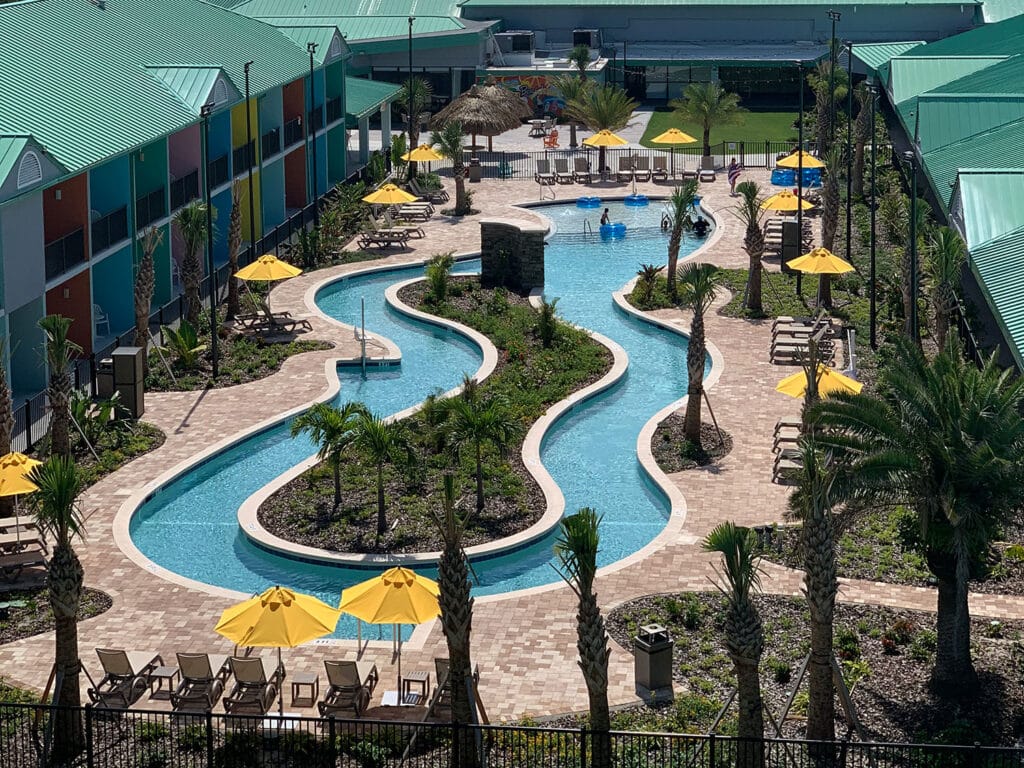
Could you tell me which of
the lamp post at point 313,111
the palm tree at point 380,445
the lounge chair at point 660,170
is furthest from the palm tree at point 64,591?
the lounge chair at point 660,170

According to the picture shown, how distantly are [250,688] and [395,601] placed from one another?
7.46 feet

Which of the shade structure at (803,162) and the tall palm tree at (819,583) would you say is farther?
the shade structure at (803,162)

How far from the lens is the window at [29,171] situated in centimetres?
3591

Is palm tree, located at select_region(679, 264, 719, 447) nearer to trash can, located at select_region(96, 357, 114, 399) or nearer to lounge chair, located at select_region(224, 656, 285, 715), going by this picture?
trash can, located at select_region(96, 357, 114, 399)

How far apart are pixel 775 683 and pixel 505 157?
44697 millimetres

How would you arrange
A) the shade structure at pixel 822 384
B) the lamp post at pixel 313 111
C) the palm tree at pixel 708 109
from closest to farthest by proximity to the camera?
the shade structure at pixel 822 384, the lamp post at pixel 313 111, the palm tree at pixel 708 109

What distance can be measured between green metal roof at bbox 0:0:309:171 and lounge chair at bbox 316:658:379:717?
57.8 feet

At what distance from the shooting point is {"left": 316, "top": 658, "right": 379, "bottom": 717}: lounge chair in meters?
23.9

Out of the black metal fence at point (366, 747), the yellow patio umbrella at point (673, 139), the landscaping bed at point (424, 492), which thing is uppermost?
the yellow patio umbrella at point (673, 139)

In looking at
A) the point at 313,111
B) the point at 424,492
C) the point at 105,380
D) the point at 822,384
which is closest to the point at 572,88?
the point at 313,111

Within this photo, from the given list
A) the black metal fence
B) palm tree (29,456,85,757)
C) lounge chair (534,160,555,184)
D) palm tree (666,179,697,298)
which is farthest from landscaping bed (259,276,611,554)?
lounge chair (534,160,555,184)

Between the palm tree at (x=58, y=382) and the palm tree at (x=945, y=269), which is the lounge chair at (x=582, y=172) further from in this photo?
the palm tree at (x=58, y=382)

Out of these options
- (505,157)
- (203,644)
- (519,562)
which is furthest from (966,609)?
(505,157)

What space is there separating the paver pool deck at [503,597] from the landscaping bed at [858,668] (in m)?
0.62
